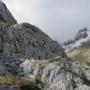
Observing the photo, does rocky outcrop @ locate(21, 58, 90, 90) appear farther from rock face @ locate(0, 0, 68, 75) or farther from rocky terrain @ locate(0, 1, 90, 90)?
rock face @ locate(0, 0, 68, 75)

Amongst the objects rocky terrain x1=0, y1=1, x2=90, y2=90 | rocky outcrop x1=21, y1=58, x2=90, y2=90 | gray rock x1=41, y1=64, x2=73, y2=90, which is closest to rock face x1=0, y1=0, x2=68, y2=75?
rocky terrain x1=0, y1=1, x2=90, y2=90

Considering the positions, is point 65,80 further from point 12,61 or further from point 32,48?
point 32,48

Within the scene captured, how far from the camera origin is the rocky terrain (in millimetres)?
136875

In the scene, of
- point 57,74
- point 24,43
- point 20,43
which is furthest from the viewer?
point 24,43

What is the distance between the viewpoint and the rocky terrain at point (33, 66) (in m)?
137

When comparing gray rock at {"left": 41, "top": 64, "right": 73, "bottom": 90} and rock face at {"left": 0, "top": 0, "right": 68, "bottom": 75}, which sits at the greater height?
rock face at {"left": 0, "top": 0, "right": 68, "bottom": 75}

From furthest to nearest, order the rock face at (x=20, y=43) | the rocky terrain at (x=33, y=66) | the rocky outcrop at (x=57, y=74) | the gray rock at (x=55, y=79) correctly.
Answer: the rock face at (x=20, y=43)
the rocky terrain at (x=33, y=66)
the rocky outcrop at (x=57, y=74)
the gray rock at (x=55, y=79)

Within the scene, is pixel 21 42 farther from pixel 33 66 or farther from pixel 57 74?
pixel 57 74

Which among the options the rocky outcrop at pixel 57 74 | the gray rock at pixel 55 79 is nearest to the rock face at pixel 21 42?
the rocky outcrop at pixel 57 74

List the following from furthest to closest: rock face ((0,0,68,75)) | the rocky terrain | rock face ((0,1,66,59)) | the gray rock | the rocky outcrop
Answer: rock face ((0,1,66,59)), rock face ((0,0,68,75)), the rocky terrain, the rocky outcrop, the gray rock

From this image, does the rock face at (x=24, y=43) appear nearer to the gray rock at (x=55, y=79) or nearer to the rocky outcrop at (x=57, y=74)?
the rocky outcrop at (x=57, y=74)

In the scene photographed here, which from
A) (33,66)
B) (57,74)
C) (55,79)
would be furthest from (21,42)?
(55,79)

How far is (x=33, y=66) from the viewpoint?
158125 mm

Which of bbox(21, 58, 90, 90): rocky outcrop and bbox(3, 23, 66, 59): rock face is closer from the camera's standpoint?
bbox(21, 58, 90, 90): rocky outcrop
